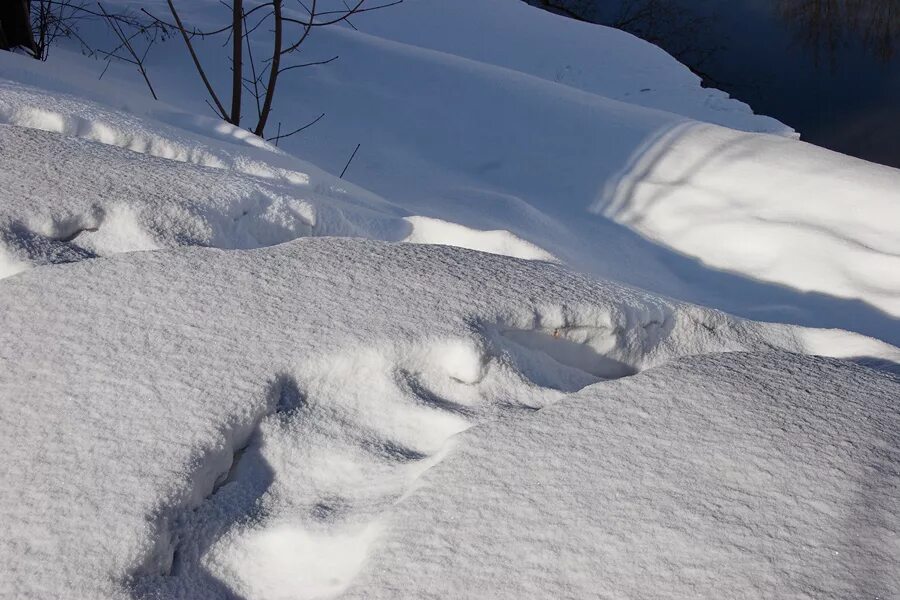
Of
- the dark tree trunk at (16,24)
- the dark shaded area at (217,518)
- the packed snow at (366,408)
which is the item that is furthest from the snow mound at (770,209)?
the dark tree trunk at (16,24)

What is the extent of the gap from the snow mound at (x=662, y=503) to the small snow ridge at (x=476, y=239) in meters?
0.67

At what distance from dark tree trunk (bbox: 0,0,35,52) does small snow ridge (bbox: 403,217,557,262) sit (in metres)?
1.86

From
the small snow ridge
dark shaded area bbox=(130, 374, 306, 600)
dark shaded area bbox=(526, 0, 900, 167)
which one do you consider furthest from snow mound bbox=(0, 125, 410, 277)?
dark shaded area bbox=(526, 0, 900, 167)

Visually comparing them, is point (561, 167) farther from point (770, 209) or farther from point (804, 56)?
point (804, 56)

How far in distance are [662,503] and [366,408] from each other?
370mm

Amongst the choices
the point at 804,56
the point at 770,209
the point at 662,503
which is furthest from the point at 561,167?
the point at 804,56

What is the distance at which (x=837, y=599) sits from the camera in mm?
753

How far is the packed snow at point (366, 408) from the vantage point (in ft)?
2.65

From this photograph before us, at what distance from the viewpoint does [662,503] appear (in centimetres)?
86

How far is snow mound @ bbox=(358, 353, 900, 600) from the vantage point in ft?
2.54

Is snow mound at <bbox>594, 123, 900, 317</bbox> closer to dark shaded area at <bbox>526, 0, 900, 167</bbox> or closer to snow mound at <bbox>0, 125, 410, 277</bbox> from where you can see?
snow mound at <bbox>0, 125, 410, 277</bbox>

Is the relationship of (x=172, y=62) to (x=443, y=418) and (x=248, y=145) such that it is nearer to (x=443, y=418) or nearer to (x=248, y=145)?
(x=248, y=145)

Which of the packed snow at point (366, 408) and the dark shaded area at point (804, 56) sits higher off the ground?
the dark shaded area at point (804, 56)

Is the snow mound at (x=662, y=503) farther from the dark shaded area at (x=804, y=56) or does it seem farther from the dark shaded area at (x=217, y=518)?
the dark shaded area at (x=804, y=56)
